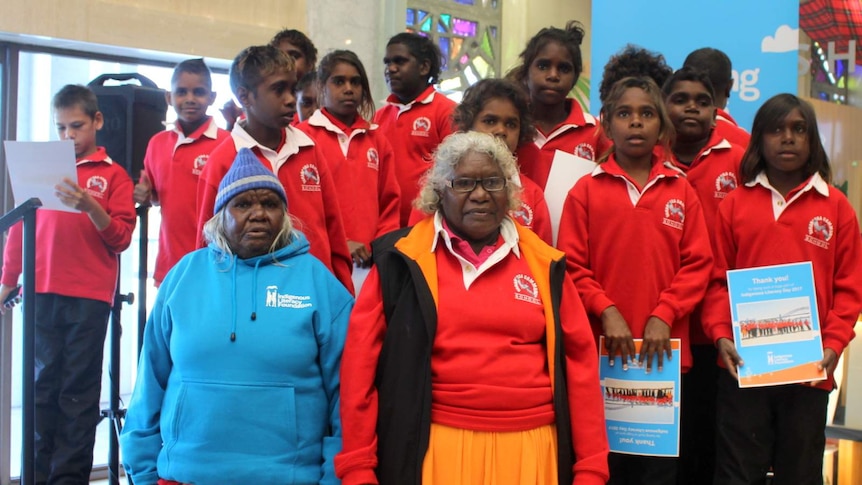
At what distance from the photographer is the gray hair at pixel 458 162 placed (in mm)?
2562

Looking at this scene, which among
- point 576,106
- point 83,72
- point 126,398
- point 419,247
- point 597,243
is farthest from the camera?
point 126,398

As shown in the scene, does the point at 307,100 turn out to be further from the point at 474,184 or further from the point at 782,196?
the point at 782,196

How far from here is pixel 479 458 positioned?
2.33m

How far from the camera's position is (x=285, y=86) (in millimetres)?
3156

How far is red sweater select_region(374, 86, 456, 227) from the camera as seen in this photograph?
3.95 meters

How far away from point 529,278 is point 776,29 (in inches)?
90.7

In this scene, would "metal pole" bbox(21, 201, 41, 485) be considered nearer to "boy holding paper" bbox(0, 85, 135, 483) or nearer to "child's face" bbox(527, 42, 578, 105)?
"boy holding paper" bbox(0, 85, 135, 483)

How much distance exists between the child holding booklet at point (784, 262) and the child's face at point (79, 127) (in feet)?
9.22

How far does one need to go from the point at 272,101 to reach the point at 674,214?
56.8 inches

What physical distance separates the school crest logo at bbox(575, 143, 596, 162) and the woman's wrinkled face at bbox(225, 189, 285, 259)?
1.38 metres

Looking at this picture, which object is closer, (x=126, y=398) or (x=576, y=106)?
(x=576, y=106)

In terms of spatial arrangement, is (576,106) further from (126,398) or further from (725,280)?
(126,398)

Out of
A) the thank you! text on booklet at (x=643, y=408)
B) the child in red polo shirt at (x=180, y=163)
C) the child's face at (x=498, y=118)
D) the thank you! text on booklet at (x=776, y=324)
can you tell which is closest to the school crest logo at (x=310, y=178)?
the child's face at (x=498, y=118)

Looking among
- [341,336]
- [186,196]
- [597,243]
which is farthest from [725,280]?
[186,196]
